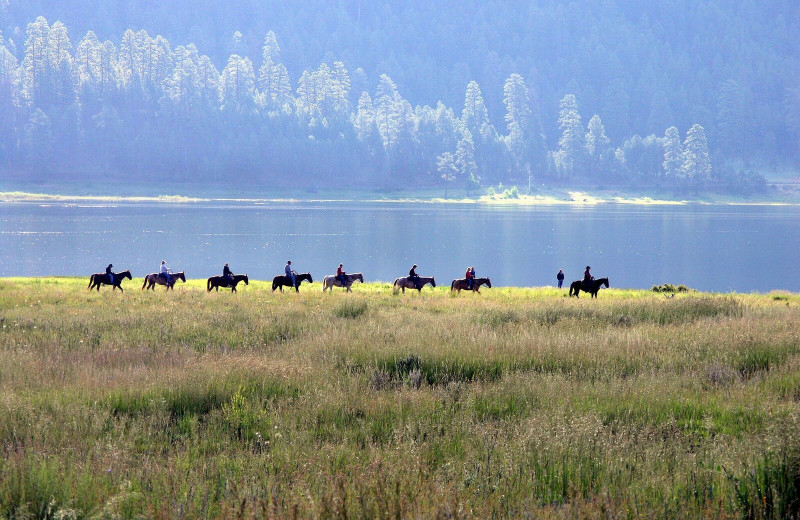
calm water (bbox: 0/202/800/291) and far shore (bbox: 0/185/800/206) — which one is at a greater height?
far shore (bbox: 0/185/800/206)

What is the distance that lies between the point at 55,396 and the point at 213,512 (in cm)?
423

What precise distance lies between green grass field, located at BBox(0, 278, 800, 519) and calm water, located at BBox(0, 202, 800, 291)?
4786 cm

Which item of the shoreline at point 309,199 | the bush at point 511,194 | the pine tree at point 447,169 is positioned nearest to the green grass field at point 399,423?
the shoreline at point 309,199

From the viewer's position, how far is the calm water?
224 ft

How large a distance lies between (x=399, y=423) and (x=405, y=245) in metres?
83.4

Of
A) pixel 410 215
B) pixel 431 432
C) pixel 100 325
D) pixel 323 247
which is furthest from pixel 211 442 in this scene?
pixel 410 215

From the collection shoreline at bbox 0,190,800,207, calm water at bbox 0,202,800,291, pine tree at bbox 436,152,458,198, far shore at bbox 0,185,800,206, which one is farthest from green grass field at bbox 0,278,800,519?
pine tree at bbox 436,152,458,198

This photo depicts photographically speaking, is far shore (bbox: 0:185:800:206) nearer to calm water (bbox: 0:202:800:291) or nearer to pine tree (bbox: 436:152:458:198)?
pine tree (bbox: 436:152:458:198)

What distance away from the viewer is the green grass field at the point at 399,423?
5789 mm

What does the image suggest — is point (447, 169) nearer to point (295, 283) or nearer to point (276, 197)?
point (276, 197)

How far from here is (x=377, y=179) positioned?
644 ft

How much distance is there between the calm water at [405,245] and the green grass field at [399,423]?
4786 cm

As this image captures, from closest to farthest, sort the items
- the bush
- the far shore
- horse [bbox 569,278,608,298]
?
horse [bbox 569,278,608,298], the far shore, the bush

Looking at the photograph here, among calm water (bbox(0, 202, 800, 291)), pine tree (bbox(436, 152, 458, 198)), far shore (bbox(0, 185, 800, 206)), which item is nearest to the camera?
calm water (bbox(0, 202, 800, 291))
